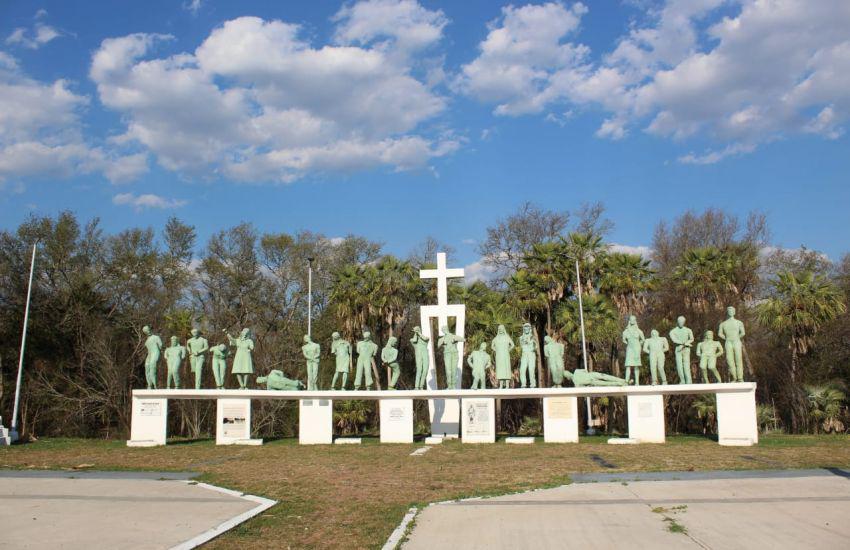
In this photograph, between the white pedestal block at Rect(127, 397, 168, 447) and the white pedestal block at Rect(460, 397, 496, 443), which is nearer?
the white pedestal block at Rect(460, 397, 496, 443)

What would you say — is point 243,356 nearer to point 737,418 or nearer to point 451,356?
point 451,356

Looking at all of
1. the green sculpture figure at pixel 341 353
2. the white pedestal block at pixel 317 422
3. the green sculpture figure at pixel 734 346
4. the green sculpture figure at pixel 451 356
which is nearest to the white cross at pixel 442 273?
the green sculpture figure at pixel 451 356

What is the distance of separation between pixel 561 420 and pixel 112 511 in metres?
12.5

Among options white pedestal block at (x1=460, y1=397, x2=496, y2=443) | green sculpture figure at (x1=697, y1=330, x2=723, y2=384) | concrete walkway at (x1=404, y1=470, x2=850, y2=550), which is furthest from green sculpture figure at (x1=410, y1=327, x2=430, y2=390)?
concrete walkway at (x1=404, y1=470, x2=850, y2=550)

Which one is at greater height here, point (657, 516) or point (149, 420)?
point (149, 420)

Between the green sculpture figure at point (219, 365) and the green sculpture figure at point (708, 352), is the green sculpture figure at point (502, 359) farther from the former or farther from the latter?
the green sculpture figure at point (219, 365)

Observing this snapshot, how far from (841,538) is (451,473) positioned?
687 cm

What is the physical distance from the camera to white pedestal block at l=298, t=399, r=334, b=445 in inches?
778

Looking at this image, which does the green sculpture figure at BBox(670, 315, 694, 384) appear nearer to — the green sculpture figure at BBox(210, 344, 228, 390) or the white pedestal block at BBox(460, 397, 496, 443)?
the white pedestal block at BBox(460, 397, 496, 443)

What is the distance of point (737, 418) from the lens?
17000mm

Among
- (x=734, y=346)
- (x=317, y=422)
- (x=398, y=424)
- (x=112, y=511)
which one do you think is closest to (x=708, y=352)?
(x=734, y=346)

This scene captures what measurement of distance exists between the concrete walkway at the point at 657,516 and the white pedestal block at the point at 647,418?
280 inches

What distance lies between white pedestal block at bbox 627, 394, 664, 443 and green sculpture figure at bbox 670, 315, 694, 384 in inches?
54.9

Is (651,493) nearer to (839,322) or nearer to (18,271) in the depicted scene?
(839,322)
